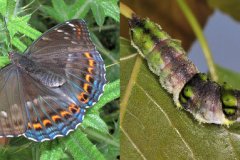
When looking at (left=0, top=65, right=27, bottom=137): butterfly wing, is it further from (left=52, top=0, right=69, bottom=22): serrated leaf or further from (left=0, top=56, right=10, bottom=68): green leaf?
(left=52, top=0, right=69, bottom=22): serrated leaf

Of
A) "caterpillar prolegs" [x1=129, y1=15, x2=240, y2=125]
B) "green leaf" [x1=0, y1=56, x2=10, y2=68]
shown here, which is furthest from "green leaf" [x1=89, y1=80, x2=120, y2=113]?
"green leaf" [x1=0, y1=56, x2=10, y2=68]

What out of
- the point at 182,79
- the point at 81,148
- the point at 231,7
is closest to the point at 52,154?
the point at 81,148

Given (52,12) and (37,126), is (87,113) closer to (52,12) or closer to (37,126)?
(37,126)

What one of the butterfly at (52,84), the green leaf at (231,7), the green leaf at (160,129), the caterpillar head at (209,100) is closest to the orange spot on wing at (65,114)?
the butterfly at (52,84)

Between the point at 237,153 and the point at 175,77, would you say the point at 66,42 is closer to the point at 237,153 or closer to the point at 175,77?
the point at 175,77

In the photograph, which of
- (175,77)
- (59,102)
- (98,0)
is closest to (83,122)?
(59,102)
